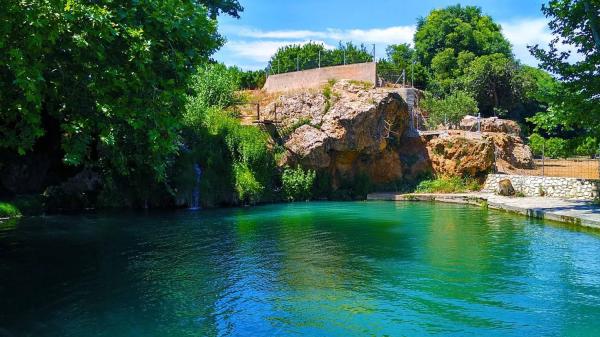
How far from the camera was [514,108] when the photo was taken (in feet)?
171

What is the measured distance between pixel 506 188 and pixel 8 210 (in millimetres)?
24870

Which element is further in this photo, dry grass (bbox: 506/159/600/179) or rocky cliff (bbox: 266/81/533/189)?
rocky cliff (bbox: 266/81/533/189)

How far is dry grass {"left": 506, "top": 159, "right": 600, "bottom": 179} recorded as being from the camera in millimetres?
32906

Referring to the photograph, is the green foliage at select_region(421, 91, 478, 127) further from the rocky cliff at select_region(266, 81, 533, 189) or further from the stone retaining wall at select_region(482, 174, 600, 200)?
the stone retaining wall at select_region(482, 174, 600, 200)

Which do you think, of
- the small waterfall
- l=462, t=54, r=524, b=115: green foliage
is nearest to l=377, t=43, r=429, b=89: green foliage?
l=462, t=54, r=524, b=115: green foliage

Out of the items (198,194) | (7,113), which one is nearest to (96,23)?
(7,113)

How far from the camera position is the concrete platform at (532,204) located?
19359 millimetres

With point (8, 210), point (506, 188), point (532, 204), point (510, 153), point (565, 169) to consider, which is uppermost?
point (510, 153)

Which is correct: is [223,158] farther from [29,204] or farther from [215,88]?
[29,204]

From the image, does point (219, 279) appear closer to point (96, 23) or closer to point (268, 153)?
point (96, 23)

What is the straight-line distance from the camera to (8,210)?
23.5 m

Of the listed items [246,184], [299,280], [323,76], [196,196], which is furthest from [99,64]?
[323,76]

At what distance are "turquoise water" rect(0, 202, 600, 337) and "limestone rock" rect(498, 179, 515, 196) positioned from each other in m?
8.64

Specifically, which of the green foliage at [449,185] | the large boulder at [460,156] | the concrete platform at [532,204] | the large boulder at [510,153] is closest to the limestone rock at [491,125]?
the large boulder at [510,153]
